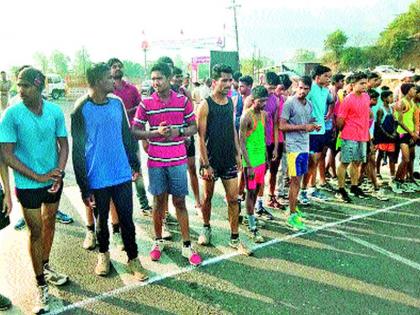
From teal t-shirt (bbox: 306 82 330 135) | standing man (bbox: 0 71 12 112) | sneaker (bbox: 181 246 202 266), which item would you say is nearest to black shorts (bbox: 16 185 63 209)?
sneaker (bbox: 181 246 202 266)

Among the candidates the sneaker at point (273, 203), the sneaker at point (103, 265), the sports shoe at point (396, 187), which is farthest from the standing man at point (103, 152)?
the sports shoe at point (396, 187)

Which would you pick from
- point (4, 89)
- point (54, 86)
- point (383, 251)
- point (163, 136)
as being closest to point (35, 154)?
point (163, 136)

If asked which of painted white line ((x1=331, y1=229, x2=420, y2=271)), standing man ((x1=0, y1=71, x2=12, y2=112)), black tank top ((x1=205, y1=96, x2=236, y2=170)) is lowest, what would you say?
painted white line ((x1=331, y1=229, x2=420, y2=271))

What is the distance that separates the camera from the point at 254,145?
4.86 m

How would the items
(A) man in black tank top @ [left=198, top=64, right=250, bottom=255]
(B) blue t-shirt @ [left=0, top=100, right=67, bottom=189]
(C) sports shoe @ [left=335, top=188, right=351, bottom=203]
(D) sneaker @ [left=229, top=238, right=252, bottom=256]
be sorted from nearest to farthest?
(B) blue t-shirt @ [left=0, top=100, right=67, bottom=189], (A) man in black tank top @ [left=198, top=64, right=250, bottom=255], (D) sneaker @ [left=229, top=238, right=252, bottom=256], (C) sports shoe @ [left=335, top=188, right=351, bottom=203]

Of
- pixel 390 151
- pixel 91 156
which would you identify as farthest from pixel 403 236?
pixel 91 156

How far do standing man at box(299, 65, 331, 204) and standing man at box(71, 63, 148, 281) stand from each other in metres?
3.42

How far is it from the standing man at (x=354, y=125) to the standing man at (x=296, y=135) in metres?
1.32

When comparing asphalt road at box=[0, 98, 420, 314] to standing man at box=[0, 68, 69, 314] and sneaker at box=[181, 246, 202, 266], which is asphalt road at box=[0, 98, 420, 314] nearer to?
sneaker at box=[181, 246, 202, 266]

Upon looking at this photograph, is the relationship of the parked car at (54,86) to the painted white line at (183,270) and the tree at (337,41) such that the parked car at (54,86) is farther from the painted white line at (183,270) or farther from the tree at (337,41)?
the tree at (337,41)

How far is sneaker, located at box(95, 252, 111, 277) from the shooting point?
4086mm

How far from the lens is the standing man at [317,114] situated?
6.27 m

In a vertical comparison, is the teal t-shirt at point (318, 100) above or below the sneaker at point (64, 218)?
above

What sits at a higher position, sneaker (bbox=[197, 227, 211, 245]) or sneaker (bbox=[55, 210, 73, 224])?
sneaker (bbox=[55, 210, 73, 224])
